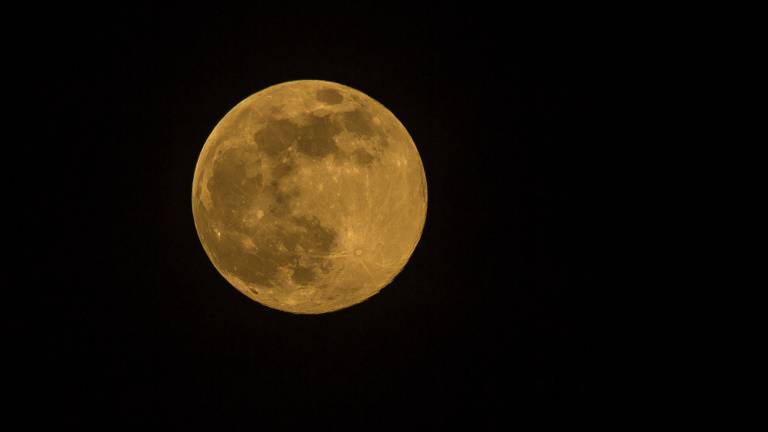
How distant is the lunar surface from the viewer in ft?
9.72

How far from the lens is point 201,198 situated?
3.33 m

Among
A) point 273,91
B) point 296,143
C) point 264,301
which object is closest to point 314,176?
point 296,143

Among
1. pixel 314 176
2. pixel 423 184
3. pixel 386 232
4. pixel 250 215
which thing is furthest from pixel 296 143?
pixel 423 184

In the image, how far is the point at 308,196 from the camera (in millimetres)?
2938

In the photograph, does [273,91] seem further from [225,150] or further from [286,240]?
[286,240]

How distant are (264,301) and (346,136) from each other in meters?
1.20

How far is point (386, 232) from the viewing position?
313 centimetres

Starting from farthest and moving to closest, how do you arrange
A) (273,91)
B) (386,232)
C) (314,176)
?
(273,91)
(386,232)
(314,176)

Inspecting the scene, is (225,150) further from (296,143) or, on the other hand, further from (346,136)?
(346,136)

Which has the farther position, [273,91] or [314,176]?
[273,91]

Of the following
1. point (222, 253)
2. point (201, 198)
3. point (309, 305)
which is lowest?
point (309, 305)

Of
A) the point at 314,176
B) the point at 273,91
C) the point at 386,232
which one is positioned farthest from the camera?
the point at 273,91

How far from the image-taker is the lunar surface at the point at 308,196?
2963 mm

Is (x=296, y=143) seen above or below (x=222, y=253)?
above
